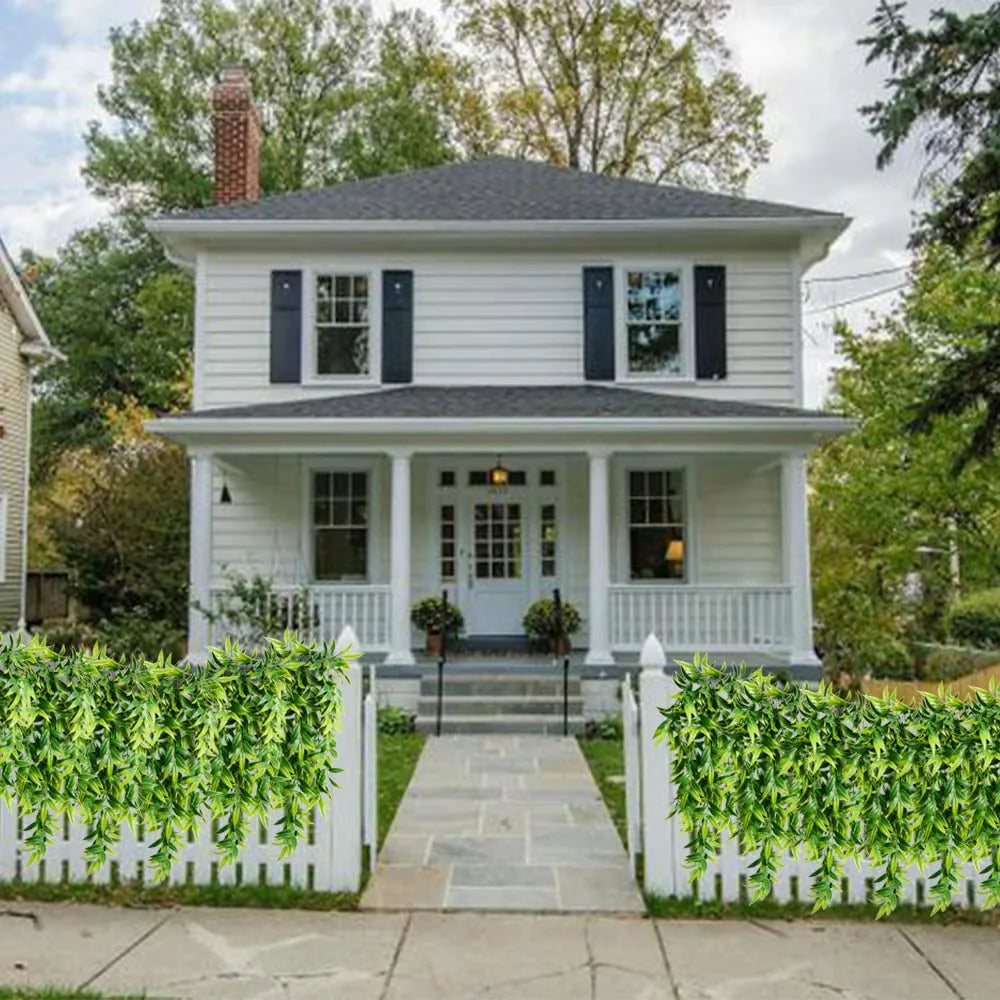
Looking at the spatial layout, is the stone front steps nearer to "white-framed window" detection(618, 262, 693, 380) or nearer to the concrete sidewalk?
"white-framed window" detection(618, 262, 693, 380)

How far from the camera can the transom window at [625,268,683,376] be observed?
12.5 meters

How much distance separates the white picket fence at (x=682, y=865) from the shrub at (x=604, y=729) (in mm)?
4831

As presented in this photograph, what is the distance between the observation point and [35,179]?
2602 cm

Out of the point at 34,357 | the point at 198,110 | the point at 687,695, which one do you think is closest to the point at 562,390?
the point at 687,695

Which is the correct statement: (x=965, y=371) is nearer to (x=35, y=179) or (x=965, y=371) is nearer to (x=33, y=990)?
(x=33, y=990)

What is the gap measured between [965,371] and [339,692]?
682 centimetres

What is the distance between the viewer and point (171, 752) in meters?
4.59

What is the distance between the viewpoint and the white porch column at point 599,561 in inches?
423

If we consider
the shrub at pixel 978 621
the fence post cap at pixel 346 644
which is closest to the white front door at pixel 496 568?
the fence post cap at pixel 346 644

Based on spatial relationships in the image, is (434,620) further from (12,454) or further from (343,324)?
(12,454)

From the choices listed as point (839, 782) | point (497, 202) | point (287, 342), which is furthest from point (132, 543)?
point (839, 782)

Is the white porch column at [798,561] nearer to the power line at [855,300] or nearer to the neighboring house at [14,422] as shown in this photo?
the power line at [855,300]

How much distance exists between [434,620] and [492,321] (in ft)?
13.1

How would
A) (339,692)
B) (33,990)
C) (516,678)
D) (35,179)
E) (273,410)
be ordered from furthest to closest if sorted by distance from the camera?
(35,179), (273,410), (516,678), (339,692), (33,990)
